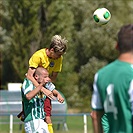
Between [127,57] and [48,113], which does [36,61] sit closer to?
[48,113]

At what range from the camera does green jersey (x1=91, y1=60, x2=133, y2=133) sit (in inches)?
207

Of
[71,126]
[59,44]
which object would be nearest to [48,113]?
[59,44]

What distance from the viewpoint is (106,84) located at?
5.36 m

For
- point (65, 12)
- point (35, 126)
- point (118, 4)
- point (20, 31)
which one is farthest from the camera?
point (118, 4)

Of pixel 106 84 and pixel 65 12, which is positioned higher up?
pixel 65 12

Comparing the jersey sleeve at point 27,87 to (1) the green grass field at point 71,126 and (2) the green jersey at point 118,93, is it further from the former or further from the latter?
(1) the green grass field at point 71,126

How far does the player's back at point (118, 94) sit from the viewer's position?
5.26m

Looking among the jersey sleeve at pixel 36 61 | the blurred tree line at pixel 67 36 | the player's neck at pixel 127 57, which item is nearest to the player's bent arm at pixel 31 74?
the jersey sleeve at pixel 36 61

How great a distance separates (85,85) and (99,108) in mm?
39371

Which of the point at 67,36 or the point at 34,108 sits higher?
the point at 67,36

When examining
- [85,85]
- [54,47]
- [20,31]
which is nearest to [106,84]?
[54,47]

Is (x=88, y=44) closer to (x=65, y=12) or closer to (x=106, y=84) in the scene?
(x=65, y=12)

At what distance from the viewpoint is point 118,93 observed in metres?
5.25

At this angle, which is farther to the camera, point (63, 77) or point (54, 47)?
point (63, 77)
